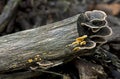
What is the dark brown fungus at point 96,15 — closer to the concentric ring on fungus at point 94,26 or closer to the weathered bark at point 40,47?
the concentric ring on fungus at point 94,26

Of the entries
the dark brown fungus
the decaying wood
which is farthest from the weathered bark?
the dark brown fungus

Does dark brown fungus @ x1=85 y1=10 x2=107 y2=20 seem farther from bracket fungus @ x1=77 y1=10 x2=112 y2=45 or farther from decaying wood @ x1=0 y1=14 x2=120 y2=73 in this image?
decaying wood @ x1=0 y1=14 x2=120 y2=73

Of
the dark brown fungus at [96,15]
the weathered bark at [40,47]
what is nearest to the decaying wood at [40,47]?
the weathered bark at [40,47]

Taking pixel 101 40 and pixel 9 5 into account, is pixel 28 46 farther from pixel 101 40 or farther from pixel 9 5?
pixel 9 5

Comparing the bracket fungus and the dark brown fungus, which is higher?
the dark brown fungus

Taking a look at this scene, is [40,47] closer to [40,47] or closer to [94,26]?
[40,47]

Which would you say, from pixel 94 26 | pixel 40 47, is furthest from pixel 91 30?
pixel 40 47
